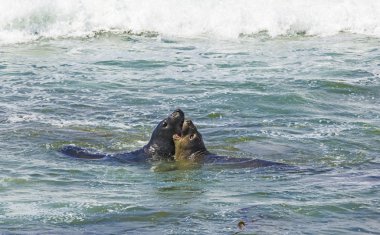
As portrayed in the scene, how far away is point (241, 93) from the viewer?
14.6 metres

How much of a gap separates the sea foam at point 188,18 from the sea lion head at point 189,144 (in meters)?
11.8

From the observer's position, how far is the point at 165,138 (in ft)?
35.7

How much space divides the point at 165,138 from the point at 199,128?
5.32ft

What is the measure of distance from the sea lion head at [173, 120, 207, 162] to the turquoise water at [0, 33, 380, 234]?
53 centimetres

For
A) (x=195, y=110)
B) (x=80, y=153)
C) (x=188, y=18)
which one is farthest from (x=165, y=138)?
(x=188, y=18)

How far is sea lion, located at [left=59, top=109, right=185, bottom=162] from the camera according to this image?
10.6 meters

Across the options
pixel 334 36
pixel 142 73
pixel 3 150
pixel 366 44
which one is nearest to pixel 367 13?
pixel 334 36

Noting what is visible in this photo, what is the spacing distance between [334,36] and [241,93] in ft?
26.5

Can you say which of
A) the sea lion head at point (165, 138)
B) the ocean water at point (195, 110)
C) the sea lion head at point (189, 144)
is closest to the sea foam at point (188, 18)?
the ocean water at point (195, 110)

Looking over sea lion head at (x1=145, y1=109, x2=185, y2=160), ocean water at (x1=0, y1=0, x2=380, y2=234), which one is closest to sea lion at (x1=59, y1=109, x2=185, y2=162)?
sea lion head at (x1=145, y1=109, x2=185, y2=160)

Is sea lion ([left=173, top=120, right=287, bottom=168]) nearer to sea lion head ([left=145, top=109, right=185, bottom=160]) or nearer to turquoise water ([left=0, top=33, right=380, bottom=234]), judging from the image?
sea lion head ([left=145, top=109, right=185, bottom=160])

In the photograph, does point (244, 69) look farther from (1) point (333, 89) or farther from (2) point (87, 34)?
(2) point (87, 34)

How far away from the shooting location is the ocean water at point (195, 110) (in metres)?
7.84

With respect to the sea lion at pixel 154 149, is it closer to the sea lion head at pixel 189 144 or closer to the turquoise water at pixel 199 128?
the sea lion head at pixel 189 144
